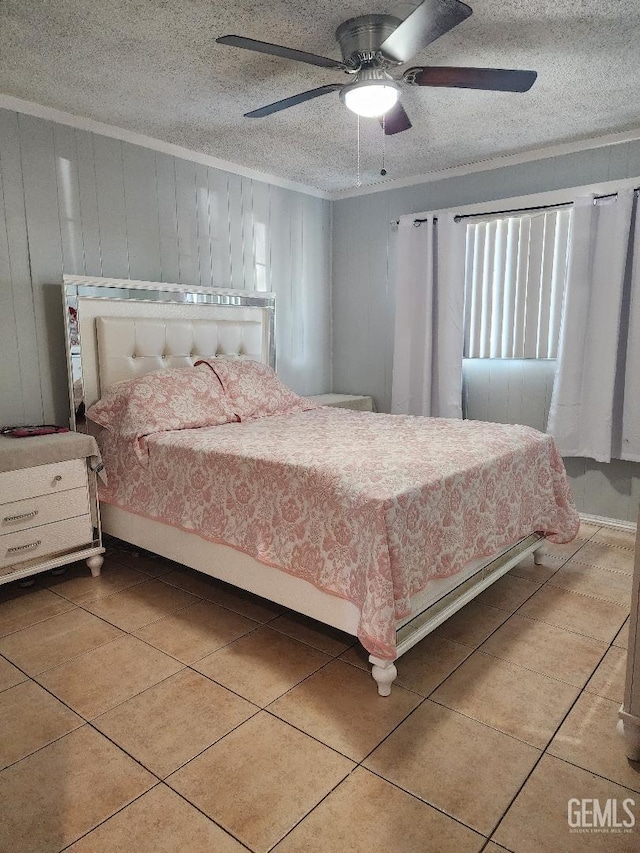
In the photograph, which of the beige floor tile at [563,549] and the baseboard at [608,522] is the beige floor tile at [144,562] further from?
the baseboard at [608,522]

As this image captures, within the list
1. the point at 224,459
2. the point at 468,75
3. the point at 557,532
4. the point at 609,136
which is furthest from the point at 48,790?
the point at 609,136

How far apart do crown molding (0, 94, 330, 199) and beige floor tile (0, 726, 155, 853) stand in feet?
9.70

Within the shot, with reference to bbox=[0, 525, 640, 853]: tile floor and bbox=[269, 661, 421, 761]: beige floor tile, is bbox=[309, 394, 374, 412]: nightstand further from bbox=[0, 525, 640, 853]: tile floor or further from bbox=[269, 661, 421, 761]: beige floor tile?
bbox=[269, 661, 421, 761]: beige floor tile

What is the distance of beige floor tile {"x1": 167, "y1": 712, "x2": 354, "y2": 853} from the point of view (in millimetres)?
1434

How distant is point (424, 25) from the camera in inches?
69.8

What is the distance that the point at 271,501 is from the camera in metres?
2.22

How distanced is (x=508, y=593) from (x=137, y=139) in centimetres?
333

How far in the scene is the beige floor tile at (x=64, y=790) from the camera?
1401mm

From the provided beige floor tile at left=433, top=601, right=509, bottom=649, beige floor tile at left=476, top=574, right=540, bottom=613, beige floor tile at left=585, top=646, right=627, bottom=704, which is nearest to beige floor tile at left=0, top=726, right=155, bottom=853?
beige floor tile at left=433, top=601, right=509, bottom=649

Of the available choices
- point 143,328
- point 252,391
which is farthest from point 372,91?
point 143,328

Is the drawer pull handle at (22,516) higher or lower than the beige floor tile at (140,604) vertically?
higher

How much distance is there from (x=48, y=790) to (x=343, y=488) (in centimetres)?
122

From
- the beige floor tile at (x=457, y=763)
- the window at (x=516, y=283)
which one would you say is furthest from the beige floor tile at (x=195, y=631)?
the window at (x=516, y=283)

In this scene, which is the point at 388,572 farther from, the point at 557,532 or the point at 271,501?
the point at 557,532
